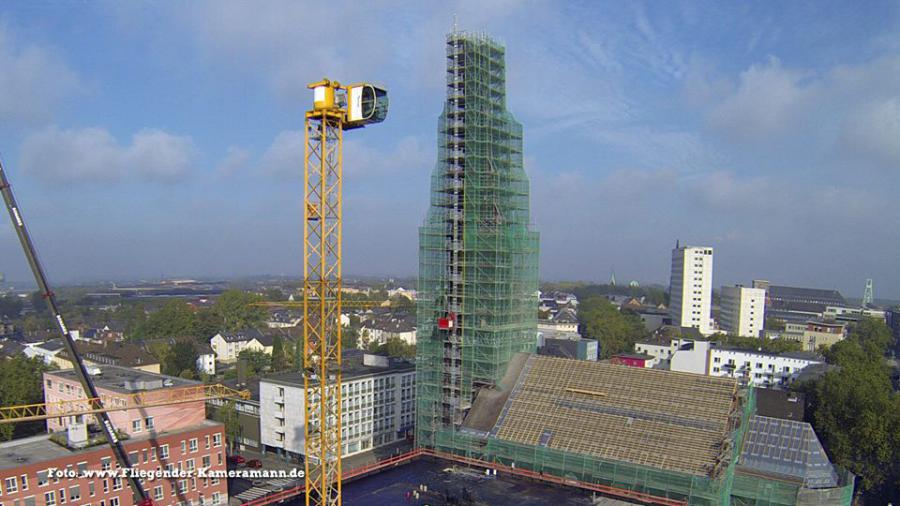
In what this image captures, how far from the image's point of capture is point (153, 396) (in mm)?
46125

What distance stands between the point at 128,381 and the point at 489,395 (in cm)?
3005

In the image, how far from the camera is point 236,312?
5733 inches

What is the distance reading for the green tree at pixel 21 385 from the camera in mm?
59375

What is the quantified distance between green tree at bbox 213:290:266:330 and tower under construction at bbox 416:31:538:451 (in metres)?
101

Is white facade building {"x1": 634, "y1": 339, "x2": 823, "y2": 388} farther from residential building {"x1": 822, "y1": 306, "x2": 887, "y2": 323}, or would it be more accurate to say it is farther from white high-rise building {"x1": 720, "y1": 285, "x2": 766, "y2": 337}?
residential building {"x1": 822, "y1": 306, "x2": 887, "y2": 323}

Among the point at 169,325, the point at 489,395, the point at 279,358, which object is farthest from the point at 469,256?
the point at 169,325

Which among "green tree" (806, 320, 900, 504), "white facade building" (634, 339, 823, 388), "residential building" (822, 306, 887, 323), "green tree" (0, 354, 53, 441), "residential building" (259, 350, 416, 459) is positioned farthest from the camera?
"residential building" (822, 306, 887, 323)

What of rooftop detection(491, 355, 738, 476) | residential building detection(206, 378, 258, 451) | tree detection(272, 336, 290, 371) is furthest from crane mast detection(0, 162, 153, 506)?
tree detection(272, 336, 290, 371)

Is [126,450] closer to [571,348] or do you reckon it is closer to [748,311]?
[571,348]

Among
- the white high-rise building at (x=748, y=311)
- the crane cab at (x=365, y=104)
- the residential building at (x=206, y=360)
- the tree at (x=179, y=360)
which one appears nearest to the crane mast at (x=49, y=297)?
the crane cab at (x=365, y=104)

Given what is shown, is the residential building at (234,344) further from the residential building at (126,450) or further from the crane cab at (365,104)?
the crane cab at (365,104)

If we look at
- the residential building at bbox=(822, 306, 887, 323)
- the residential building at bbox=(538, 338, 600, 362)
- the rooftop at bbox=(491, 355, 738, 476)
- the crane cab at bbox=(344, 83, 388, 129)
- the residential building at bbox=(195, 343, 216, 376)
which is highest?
the crane cab at bbox=(344, 83, 388, 129)

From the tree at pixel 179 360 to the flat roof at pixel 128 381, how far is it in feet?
109

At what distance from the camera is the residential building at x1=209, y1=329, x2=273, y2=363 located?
122 m
